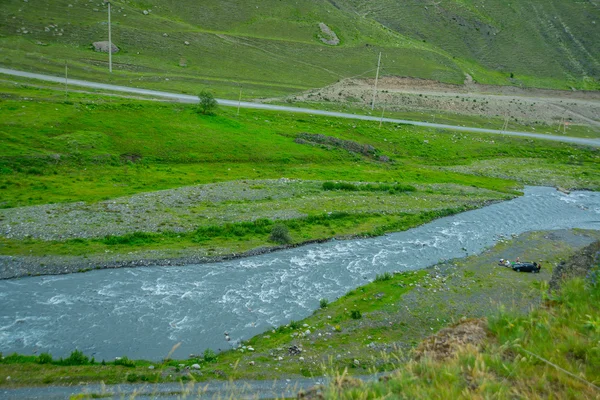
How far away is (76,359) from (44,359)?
1262mm

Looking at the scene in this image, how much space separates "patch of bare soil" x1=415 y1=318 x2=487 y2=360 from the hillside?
74.6 m

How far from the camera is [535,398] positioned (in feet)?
23.5

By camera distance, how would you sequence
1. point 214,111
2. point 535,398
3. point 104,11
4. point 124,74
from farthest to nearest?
point 104,11 < point 124,74 < point 214,111 < point 535,398

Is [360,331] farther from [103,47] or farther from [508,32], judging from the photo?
[508,32]

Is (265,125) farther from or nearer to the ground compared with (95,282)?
farther from the ground

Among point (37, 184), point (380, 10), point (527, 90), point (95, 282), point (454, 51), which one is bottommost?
point (95, 282)

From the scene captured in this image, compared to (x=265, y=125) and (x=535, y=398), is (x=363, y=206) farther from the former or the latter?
(x=535, y=398)

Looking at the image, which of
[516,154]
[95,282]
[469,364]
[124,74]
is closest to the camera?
[469,364]

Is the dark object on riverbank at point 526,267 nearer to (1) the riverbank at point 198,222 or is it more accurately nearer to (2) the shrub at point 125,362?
(1) the riverbank at point 198,222

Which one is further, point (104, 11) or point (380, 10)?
point (380, 10)

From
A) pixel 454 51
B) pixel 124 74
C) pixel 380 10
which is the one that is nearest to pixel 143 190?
pixel 124 74

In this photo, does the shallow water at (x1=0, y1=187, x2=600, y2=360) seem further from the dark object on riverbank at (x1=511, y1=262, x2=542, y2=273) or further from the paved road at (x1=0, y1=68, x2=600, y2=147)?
the paved road at (x1=0, y1=68, x2=600, y2=147)

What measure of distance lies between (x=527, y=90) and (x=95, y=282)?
4517 inches

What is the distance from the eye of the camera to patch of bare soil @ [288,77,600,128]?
9150cm
